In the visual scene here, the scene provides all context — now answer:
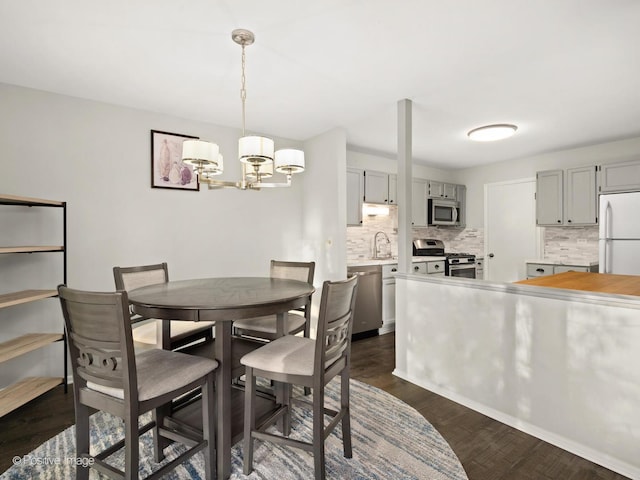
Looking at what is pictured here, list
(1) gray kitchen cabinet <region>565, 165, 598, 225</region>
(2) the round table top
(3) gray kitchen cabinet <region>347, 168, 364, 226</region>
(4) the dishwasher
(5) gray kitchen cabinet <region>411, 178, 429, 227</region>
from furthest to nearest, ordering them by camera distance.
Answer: (5) gray kitchen cabinet <region>411, 178, 429, 227</region>
(3) gray kitchen cabinet <region>347, 168, 364, 226</region>
(1) gray kitchen cabinet <region>565, 165, 598, 225</region>
(4) the dishwasher
(2) the round table top

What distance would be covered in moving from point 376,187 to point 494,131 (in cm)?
157

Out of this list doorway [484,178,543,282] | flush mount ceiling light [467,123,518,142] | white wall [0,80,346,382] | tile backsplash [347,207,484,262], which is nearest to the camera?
white wall [0,80,346,382]

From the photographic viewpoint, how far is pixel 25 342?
7.96ft

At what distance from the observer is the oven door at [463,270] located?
4.86 meters

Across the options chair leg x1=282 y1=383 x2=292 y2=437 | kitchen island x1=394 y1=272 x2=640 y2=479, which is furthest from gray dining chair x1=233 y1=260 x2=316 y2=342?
kitchen island x1=394 y1=272 x2=640 y2=479

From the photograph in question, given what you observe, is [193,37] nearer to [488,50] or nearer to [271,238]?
[488,50]

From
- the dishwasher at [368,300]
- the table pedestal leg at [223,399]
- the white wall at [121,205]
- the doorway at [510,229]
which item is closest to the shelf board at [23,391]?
the white wall at [121,205]

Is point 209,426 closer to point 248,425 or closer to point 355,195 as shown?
point 248,425

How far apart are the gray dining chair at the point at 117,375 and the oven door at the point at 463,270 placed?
4041mm

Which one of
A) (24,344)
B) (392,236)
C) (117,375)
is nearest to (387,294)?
(392,236)

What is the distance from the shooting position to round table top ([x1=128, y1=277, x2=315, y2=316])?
5.36 ft

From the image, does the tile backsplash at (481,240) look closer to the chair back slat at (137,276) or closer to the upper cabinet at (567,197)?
the upper cabinet at (567,197)

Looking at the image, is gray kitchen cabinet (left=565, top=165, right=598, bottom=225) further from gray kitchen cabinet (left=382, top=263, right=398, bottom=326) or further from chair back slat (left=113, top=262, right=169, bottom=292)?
chair back slat (left=113, top=262, right=169, bottom=292)

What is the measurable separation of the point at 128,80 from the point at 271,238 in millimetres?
2062
